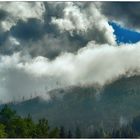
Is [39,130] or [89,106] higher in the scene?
[89,106]

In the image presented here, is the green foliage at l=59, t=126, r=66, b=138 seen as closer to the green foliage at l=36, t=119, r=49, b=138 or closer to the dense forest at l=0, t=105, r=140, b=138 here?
the dense forest at l=0, t=105, r=140, b=138

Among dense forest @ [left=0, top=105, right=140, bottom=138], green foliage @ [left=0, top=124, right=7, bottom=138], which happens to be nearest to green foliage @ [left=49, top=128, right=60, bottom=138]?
dense forest @ [left=0, top=105, right=140, bottom=138]

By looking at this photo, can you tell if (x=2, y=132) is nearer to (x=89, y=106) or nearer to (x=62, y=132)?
(x=62, y=132)

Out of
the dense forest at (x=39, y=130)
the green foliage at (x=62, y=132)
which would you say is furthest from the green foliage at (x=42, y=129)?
the green foliage at (x=62, y=132)

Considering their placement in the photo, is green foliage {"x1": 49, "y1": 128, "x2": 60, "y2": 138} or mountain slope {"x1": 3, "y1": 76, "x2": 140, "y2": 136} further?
mountain slope {"x1": 3, "y1": 76, "x2": 140, "y2": 136}

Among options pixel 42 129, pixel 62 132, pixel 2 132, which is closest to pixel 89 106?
pixel 62 132

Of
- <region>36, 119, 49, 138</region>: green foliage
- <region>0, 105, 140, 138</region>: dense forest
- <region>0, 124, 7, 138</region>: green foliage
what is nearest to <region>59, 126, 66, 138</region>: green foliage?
<region>0, 105, 140, 138</region>: dense forest

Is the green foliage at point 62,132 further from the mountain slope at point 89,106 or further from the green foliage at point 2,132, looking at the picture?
the green foliage at point 2,132

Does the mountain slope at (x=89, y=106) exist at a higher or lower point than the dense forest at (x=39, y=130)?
higher

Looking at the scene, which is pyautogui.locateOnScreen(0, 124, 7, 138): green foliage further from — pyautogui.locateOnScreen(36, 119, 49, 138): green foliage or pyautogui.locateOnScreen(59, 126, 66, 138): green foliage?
pyautogui.locateOnScreen(59, 126, 66, 138): green foliage

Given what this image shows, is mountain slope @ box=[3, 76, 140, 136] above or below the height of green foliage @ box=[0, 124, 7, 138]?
above
